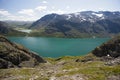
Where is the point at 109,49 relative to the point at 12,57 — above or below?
below

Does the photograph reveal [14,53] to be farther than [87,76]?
Yes

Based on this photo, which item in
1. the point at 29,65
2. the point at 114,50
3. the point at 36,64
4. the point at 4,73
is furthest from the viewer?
the point at 114,50

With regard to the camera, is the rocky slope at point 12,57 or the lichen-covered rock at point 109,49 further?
the lichen-covered rock at point 109,49

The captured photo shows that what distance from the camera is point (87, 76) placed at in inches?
1483

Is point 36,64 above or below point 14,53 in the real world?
below

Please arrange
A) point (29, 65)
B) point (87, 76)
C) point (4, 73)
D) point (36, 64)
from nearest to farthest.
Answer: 1. point (87, 76)
2. point (4, 73)
3. point (29, 65)
4. point (36, 64)

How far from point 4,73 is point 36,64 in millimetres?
25541

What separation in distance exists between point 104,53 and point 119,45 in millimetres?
7379

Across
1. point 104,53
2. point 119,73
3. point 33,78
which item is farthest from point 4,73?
point 104,53

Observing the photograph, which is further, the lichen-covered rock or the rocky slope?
the lichen-covered rock

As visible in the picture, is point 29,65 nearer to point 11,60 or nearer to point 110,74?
point 11,60

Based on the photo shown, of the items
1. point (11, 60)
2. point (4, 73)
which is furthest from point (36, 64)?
point (4, 73)

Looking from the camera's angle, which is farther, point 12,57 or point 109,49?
point 109,49

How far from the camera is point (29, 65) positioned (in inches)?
2702
